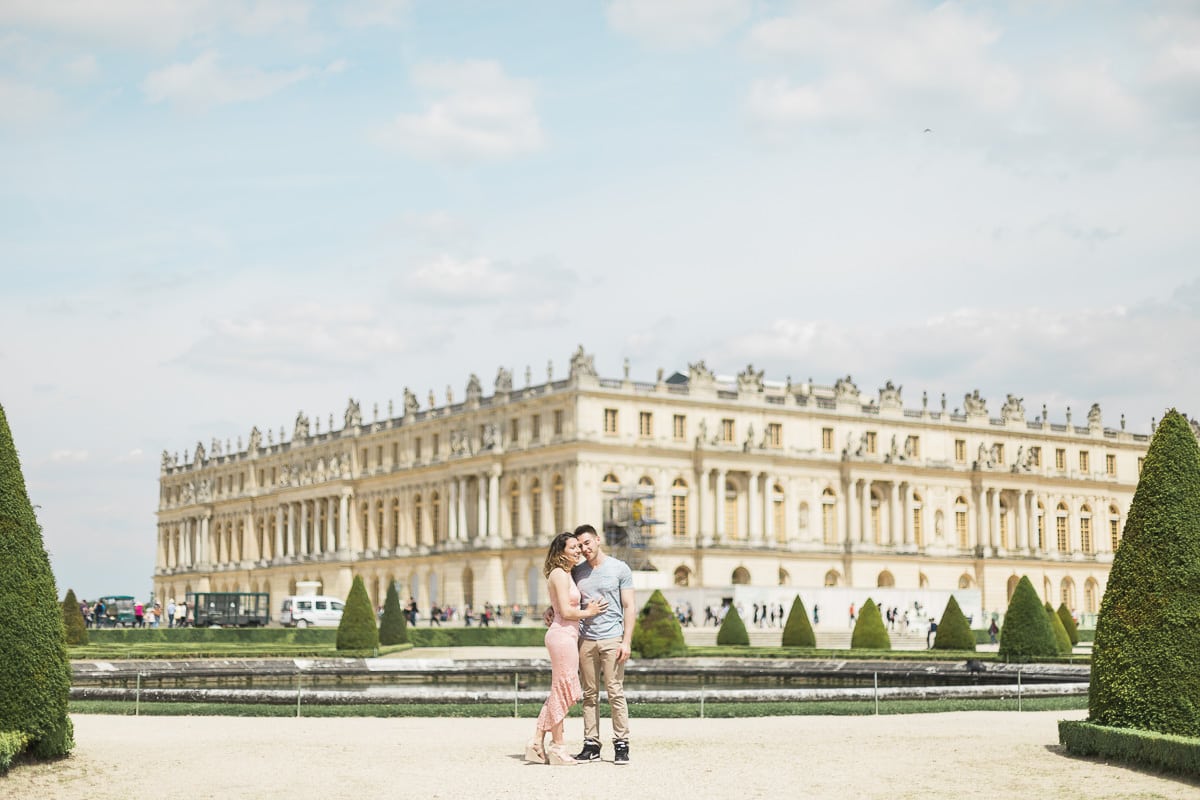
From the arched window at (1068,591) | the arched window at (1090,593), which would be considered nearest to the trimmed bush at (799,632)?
the arched window at (1068,591)

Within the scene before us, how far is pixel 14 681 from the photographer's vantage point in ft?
35.7

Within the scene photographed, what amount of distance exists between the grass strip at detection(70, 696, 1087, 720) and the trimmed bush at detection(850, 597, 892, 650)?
20056 millimetres

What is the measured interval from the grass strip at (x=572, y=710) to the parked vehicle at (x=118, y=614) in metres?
48.9

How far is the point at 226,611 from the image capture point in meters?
64.2

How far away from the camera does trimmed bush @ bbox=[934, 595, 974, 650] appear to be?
1444 inches

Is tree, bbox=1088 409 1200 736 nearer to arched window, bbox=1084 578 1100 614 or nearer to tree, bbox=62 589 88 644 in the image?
tree, bbox=62 589 88 644

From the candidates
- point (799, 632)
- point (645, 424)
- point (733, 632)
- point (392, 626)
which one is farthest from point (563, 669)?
point (645, 424)

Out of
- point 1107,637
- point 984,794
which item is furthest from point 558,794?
point 1107,637

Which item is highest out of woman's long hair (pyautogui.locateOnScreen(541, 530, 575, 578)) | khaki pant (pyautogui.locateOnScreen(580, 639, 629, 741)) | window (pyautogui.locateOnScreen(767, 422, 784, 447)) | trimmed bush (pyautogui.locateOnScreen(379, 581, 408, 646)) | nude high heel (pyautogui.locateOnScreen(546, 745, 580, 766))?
window (pyautogui.locateOnScreen(767, 422, 784, 447))

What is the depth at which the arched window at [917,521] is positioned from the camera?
77500 mm

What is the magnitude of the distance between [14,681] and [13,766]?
0.65m

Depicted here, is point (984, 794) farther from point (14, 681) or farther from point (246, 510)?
point (246, 510)

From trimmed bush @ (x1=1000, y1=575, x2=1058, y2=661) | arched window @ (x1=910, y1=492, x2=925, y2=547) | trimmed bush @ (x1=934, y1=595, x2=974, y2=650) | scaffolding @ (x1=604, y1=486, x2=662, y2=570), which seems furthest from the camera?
arched window @ (x1=910, y1=492, x2=925, y2=547)

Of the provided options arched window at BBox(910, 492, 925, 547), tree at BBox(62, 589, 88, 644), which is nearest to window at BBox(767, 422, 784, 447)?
arched window at BBox(910, 492, 925, 547)
